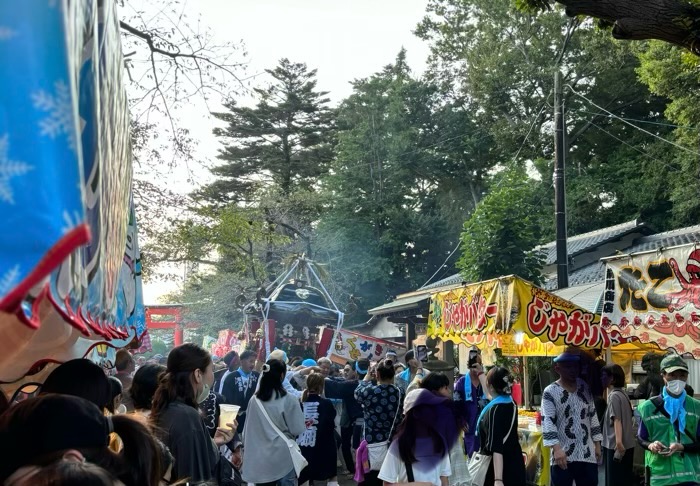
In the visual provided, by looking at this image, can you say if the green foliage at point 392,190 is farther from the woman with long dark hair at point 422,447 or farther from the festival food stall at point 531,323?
the woman with long dark hair at point 422,447

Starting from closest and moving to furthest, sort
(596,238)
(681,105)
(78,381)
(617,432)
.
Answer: (78,381) → (617,432) → (681,105) → (596,238)

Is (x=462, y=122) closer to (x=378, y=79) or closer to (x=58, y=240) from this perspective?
(x=378, y=79)

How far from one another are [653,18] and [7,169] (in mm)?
6433

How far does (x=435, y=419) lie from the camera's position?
6.94m

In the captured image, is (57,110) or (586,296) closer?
(57,110)

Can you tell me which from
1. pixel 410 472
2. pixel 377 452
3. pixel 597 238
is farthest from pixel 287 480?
pixel 597 238

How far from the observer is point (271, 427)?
8594mm

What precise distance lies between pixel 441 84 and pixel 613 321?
133 ft

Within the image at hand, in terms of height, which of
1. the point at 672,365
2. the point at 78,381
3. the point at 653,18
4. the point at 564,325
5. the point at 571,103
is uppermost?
the point at 571,103

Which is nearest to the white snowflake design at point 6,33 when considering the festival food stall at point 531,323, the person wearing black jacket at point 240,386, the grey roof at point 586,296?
the person wearing black jacket at point 240,386

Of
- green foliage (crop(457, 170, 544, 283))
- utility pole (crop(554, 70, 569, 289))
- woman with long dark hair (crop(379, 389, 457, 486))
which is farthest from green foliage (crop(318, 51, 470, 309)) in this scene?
woman with long dark hair (crop(379, 389, 457, 486))

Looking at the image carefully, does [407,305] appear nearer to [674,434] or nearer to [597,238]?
[597,238]

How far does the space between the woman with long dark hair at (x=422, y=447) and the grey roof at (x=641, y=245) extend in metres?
16.5

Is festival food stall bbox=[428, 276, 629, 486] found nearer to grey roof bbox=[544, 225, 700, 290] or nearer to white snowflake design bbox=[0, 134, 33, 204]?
white snowflake design bbox=[0, 134, 33, 204]
